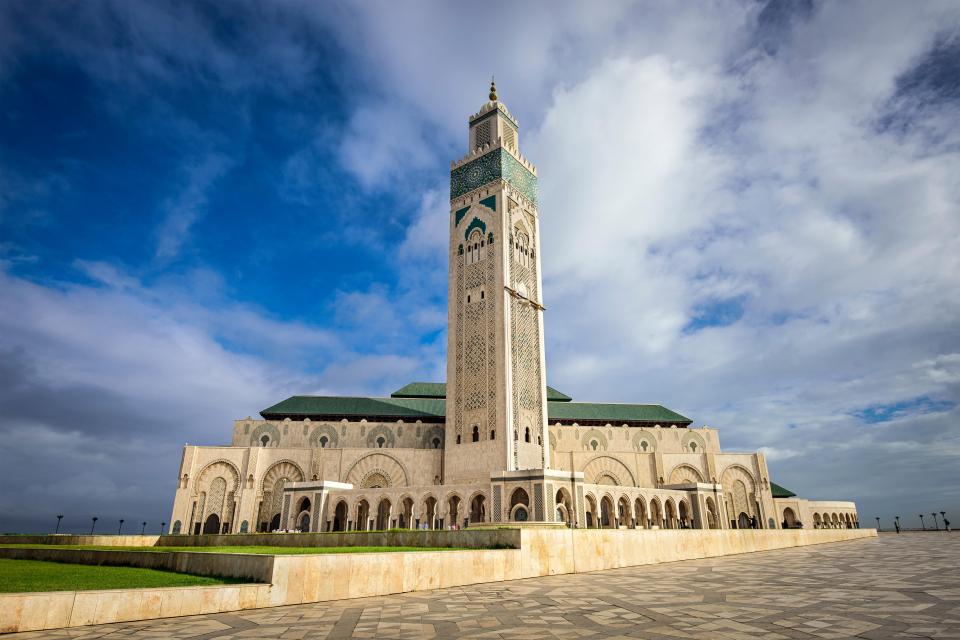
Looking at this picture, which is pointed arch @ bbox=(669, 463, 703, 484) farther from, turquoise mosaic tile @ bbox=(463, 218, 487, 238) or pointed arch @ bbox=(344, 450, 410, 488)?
turquoise mosaic tile @ bbox=(463, 218, 487, 238)

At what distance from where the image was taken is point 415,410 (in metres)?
43.0

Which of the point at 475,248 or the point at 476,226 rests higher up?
the point at 476,226

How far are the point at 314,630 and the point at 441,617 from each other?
56.8 inches

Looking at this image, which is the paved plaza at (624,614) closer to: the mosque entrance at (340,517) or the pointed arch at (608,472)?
the mosque entrance at (340,517)

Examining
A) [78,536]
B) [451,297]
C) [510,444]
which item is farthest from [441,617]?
[451,297]

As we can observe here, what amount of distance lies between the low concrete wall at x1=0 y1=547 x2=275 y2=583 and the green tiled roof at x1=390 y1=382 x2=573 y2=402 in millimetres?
33776

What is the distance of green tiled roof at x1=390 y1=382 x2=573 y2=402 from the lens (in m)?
47.5

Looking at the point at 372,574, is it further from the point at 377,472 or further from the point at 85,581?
the point at 377,472

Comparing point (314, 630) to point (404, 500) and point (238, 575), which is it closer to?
point (238, 575)

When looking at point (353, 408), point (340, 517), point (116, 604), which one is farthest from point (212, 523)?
point (116, 604)

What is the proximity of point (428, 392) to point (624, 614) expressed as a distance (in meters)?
42.7

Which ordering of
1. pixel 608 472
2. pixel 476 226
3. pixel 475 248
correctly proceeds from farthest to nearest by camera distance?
pixel 608 472, pixel 476 226, pixel 475 248

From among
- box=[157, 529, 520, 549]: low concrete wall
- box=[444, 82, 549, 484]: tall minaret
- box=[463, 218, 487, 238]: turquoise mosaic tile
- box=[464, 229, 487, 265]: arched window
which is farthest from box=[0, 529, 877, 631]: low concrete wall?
box=[463, 218, 487, 238]: turquoise mosaic tile

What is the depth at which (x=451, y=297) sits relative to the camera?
38469 millimetres
